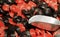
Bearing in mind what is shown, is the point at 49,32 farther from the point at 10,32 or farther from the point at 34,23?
the point at 10,32

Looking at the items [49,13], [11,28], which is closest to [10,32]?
[11,28]

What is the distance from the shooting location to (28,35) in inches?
35.4

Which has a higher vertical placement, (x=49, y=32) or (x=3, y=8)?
(x=3, y=8)

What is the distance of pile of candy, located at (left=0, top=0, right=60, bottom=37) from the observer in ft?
2.96

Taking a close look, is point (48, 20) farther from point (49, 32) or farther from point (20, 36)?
point (20, 36)


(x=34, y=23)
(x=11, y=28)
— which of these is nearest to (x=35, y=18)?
(x=34, y=23)

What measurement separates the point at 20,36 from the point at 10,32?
5 cm

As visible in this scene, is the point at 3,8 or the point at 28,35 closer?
the point at 28,35

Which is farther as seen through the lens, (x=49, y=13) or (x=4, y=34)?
(x=49, y=13)

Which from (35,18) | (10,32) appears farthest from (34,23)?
(10,32)

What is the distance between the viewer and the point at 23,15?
0.99 meters

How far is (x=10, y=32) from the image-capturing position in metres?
0.89

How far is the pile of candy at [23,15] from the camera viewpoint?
2.96ft

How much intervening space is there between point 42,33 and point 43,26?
4 cm
